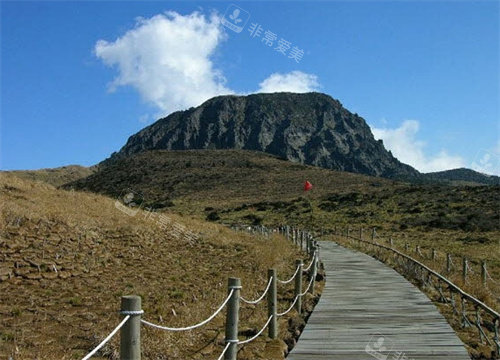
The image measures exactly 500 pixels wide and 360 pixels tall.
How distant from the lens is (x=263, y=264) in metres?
18.4

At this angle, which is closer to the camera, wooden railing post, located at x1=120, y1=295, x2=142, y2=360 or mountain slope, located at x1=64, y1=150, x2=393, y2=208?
wooden railing post, located at x1=120, y1=295, x2=142, y2=360

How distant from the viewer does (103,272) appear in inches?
574

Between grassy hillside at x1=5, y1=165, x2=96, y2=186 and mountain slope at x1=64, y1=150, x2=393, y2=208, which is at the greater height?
grassy hillside at x1=5, y1=165, x2=96, y2=186

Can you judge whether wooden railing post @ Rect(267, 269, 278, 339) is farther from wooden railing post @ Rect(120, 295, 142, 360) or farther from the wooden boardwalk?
wooden railing post @ Rect(120, 295, 142, 360)

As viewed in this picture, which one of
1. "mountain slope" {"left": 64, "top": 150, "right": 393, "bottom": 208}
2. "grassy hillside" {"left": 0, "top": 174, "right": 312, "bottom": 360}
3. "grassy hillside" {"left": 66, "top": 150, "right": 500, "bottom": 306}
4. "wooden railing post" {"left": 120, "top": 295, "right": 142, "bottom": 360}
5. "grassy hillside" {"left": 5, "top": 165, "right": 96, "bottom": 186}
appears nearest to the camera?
"wooden railing post" {"left": 120, "top": 295, "right": 142, "bottom": 360}

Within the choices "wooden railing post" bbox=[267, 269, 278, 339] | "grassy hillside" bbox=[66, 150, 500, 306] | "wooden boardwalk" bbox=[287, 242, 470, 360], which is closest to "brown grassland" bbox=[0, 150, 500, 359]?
"grassy hillside" bbox=[66, 150, 500, 306]

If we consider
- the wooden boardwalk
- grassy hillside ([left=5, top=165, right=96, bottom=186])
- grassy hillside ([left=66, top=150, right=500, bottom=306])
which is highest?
grassy hillside ([left=5, top=165, right=96, bottom=186])

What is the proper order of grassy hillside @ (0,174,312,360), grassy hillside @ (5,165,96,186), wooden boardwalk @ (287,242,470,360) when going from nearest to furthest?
wooden boardwalk @ (287,242,470,360), grassy hillside @ (0,174,312,360), grassy hillside @ (5,165,96,186)

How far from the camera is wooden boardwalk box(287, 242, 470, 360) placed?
Result: 7590mm

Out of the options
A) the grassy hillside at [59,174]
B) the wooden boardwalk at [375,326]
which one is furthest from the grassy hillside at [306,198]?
the grassy hillside at [59,174]

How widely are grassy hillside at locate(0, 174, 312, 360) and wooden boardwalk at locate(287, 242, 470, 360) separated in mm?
824

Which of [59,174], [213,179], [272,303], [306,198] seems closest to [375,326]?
[272,303]

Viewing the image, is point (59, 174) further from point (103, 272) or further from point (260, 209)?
point (103, 272)

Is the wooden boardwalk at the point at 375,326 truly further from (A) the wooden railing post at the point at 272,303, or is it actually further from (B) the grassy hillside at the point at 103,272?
(B) the grassy hillside at the point at 103,272
